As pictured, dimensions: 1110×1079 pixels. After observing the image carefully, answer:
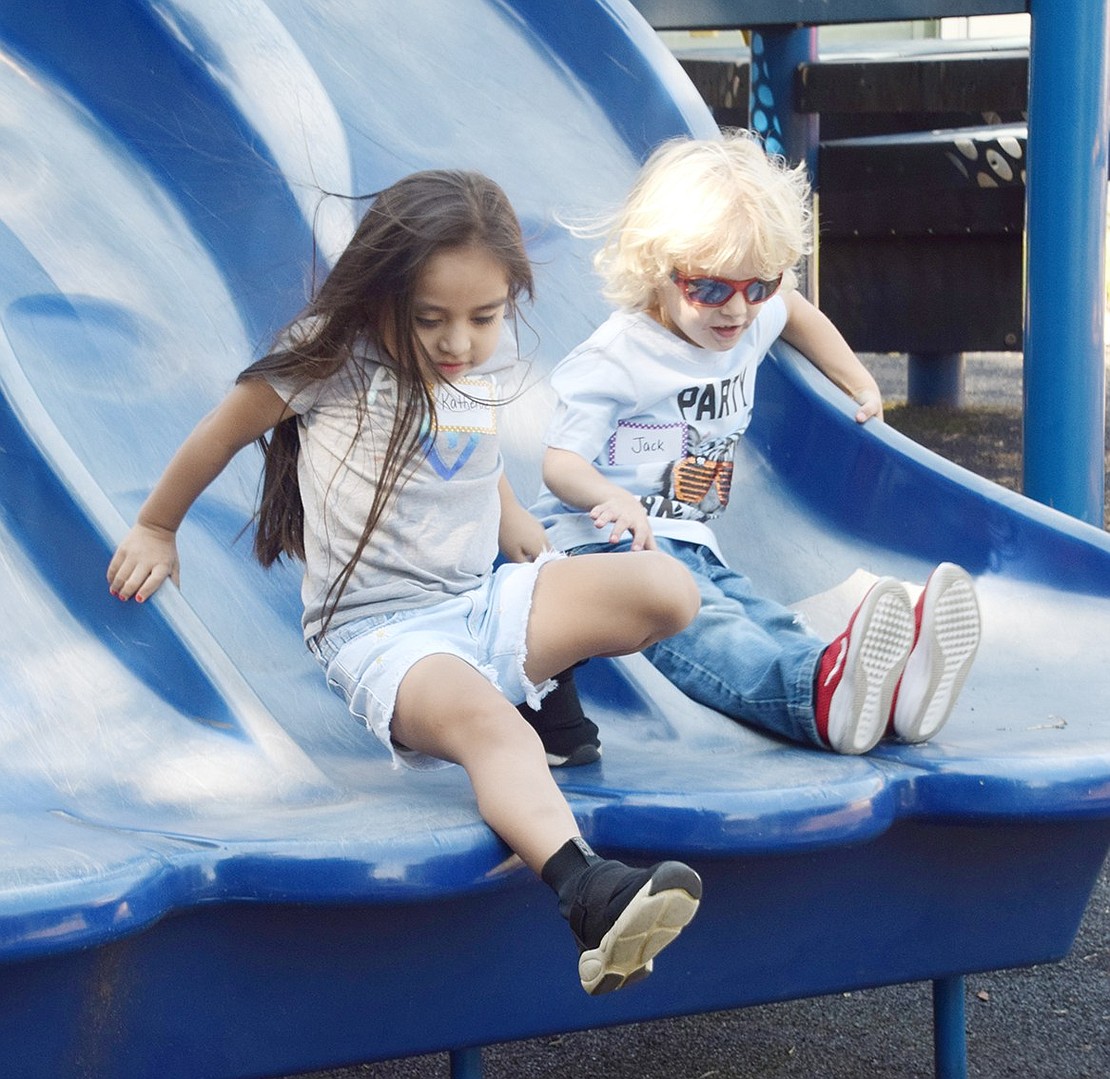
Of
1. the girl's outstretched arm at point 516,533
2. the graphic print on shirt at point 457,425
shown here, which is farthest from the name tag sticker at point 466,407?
the girl's outstretched arm at point 516,533

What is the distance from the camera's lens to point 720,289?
1816 mm

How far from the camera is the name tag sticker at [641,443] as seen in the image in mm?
1858

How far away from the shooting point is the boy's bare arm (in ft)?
5.20

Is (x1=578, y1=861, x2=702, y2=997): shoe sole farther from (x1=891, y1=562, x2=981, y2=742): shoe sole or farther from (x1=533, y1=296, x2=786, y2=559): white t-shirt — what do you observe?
(x1=533, y1=296, x2=786, y2=559): white t-shirt

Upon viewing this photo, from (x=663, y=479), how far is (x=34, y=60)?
1221 millimetres

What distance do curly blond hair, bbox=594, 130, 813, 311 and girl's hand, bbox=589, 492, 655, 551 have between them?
1.09 feet

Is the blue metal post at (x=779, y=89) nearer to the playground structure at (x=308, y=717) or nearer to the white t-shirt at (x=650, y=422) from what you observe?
the playground structure at (x=308, y=717)

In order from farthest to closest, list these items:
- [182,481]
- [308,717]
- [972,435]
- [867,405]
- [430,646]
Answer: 1. [972,435]
2. [867,405]
3. [308,717]
4. [182,481]
5. [430,646]

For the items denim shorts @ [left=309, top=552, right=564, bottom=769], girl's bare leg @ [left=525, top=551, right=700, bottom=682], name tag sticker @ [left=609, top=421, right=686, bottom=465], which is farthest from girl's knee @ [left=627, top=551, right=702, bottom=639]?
name tag sticker @ [left=609, top=421, right=686, bottom=465]

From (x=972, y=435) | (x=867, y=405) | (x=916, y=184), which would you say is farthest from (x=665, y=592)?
(x=972, y=435)

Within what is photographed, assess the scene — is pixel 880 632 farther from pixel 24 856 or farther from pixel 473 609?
pixel 24 856

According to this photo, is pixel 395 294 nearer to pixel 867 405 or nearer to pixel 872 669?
pixel 872 669

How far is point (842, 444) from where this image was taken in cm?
209

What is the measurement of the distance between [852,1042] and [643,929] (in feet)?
2.48
